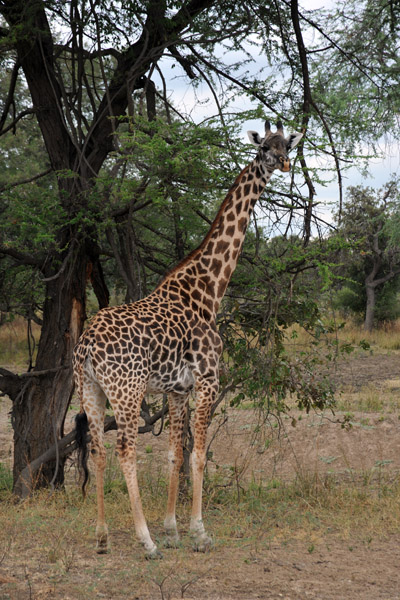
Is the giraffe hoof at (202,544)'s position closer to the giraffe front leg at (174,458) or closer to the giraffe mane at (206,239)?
the giraffe front leg at (174,458)

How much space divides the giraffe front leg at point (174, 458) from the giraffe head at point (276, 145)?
227cm

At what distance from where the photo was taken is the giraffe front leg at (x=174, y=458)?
605cm

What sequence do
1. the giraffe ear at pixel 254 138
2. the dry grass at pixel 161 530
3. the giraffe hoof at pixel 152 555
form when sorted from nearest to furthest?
the dry grass at pixel 161 530 < the giraffe hoof at pixel 152 555 < the giraffe ear at pixel 254 138

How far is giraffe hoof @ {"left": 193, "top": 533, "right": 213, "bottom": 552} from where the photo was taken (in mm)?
5827

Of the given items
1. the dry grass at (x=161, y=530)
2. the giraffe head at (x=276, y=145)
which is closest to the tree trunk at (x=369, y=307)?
the dry grass at (x=161, y=530)

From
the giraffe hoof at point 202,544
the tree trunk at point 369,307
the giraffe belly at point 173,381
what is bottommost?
the giraffe hoof at point 202,544

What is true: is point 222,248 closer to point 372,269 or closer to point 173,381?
point 173,381

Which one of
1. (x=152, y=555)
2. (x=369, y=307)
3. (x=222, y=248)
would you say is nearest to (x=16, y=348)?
(x=369, y=307)

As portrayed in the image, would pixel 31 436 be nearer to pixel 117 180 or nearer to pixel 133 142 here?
pixel 117 180

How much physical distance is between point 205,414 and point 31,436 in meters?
3.18

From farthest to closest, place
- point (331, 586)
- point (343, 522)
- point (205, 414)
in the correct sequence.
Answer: point (343, 522)
point (205, 414)
point (331, 586)

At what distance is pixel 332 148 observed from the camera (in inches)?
306

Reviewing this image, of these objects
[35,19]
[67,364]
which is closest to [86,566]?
[67,364]

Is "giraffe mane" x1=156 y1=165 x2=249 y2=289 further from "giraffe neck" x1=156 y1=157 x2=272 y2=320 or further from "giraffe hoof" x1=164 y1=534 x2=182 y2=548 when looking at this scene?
"giraffe hoof" x1=164 y1=534 x2=182 y2=548
